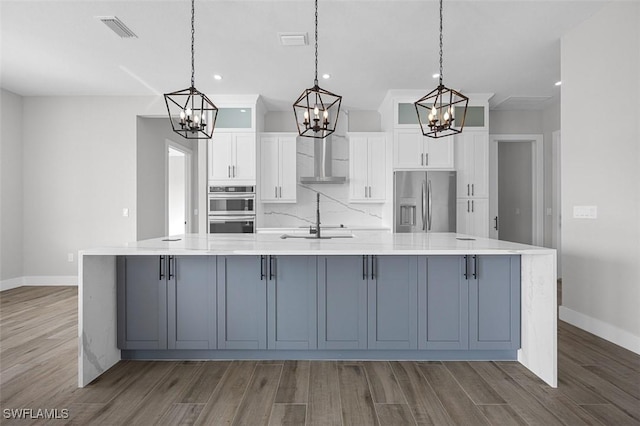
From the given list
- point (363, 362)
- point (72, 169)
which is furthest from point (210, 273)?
point (72, 169)

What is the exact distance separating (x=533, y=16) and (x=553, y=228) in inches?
147

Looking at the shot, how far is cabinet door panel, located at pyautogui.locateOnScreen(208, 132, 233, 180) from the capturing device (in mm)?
5137

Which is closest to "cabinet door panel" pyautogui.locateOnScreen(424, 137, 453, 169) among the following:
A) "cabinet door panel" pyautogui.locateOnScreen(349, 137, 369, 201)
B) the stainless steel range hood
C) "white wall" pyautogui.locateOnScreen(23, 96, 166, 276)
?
"cabinet door panel" pyautogui.locateOnScreen(349, 137, 369, 201)

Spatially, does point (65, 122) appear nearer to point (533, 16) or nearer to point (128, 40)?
point (128, 40)

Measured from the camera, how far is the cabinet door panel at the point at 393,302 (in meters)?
2.61

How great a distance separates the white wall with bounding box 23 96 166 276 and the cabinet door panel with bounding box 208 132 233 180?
941 millimetres

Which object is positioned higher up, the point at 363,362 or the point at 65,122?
the point at 65,122

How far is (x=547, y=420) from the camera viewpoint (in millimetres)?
1879

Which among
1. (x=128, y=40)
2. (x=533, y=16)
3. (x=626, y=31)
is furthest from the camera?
(x=128, y=40)

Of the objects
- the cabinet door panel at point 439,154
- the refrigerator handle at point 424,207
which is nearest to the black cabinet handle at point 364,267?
the refrigerator handle at point 424,207

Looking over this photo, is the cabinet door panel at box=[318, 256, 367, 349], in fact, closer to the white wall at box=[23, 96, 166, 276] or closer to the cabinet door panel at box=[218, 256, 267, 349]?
the cabinet door panel at box=[218, 256, 267, 349]

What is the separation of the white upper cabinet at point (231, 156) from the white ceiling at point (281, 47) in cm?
64

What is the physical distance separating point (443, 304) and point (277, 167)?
3491 mm

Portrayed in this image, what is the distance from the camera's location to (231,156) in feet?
16.9
